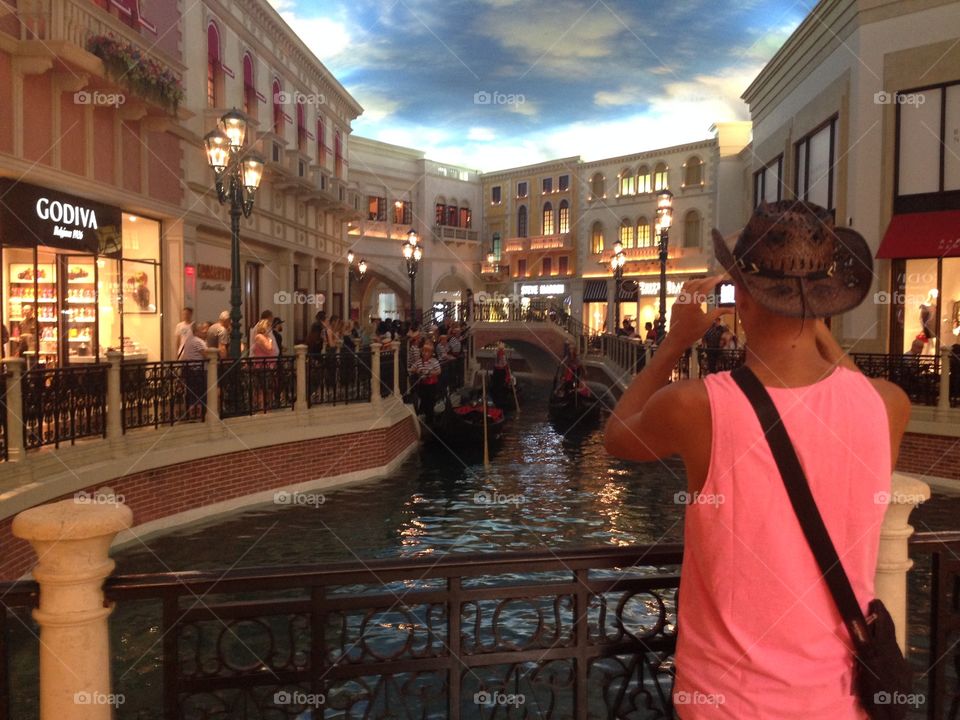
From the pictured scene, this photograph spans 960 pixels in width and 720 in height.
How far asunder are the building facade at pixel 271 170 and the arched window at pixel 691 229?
1585 cm

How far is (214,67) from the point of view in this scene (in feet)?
55.5

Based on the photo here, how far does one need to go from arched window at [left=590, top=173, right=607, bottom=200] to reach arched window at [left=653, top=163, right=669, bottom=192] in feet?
10.2

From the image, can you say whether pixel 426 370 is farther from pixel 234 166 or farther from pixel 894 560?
pixel 894 560

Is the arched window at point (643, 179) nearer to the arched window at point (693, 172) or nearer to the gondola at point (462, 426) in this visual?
the arched window at point (693, 172)

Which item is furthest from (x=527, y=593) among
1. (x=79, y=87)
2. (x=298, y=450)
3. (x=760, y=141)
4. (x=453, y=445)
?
(x=760, y=141)

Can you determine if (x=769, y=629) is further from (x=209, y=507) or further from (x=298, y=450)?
(x=298, y=450)

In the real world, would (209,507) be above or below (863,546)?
below

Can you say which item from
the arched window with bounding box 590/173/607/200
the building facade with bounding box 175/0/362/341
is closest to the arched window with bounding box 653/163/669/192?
the arched window with bounding box 590/173/607/200

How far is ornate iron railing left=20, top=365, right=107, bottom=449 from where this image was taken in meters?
7.99


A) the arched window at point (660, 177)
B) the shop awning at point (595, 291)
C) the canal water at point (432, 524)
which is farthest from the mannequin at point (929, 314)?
the shop awning at point (595, 291)

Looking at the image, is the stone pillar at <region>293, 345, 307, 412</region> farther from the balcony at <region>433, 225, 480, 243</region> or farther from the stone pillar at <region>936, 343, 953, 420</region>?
the balcony at <region>433, 225, 480, 243</region>

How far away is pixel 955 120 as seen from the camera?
15.0 m

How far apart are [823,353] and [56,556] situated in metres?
2.18

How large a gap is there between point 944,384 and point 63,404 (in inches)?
491
